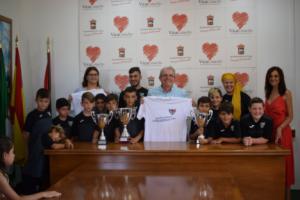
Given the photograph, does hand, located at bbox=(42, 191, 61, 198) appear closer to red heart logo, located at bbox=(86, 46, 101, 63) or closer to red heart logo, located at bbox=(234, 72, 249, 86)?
red heart logo, located at bbox=(86, 46, 101, 63)

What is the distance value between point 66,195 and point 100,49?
337 cm

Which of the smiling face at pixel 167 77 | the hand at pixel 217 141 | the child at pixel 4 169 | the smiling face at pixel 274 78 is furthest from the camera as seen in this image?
the smiling face at pixel 274 78

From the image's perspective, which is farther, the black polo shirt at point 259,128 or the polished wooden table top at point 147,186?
the black polo shirt at point 259,128

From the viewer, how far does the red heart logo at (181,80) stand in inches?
204

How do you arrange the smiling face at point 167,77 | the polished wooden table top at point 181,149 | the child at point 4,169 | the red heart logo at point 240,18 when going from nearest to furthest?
1. the child at point 4,169
2. the polished wooden table top at point 181,149
3. the smiling face at point 167,77
4. the red heart logo at point 240,18

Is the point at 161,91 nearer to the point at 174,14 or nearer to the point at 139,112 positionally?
the point at 139,112

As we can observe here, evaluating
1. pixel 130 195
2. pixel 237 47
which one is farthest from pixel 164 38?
pixel 130 195

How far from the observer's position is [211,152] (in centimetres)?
324

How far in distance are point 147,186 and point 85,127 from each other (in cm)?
176

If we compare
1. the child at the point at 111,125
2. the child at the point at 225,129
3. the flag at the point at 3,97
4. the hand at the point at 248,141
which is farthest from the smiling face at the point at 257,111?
the flag at the point at 3,97

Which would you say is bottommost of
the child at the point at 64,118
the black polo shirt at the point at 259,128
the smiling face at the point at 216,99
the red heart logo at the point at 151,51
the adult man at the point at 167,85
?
the black polo shirt at the point at 259,128

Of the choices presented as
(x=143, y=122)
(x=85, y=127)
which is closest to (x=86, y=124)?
(x=85, y=127)

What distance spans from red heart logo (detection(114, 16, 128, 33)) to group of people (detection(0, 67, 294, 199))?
0.89 m

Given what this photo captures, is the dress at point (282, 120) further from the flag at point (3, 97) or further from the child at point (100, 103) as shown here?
the flag at point (3, 97)
